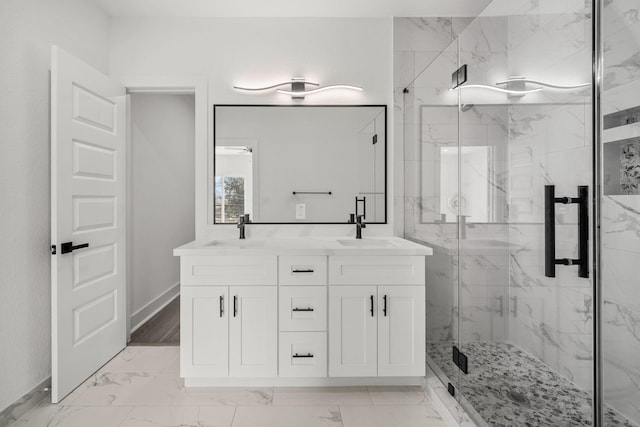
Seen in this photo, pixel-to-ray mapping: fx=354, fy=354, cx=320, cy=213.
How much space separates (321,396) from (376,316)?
57 centimetres

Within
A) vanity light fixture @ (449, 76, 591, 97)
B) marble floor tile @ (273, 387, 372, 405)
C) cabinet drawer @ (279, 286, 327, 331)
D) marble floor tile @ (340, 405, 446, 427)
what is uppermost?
vanity light fixture @ (449, 76, 591, 97)

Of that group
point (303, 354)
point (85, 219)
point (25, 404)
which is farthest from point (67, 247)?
point (303, 354)

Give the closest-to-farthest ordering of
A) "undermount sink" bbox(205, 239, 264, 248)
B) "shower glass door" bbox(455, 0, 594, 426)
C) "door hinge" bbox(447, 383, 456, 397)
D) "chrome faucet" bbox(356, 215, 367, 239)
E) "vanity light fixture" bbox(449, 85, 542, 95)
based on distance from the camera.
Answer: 1. "shower glass door" bbox(455, 0, 594, 426)
2. "vanity light fixture" bbox(449, 85, 542, 95)
3. "door hinge" bbox(447, 383, 456, 397)
4. "undermount sink" bbox(205, 239, 264, 248)
5. "chrome faucet" bbox(356, 215, 367, 239)

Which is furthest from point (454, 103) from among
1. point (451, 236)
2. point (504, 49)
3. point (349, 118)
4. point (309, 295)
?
point (309, 295)

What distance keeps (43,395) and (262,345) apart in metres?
1.25

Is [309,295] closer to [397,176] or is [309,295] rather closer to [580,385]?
[397,176]

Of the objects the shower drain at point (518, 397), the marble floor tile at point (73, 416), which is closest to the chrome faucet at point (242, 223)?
the marble floor tile at point (73, 416)

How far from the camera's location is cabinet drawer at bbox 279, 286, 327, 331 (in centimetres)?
210

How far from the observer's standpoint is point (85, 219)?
2186 millimetres

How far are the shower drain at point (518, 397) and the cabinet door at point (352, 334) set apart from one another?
82cm

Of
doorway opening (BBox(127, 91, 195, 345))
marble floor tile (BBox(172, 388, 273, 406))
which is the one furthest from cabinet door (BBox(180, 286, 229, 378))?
doorway opening (BBox(127, 91, 195, 345))

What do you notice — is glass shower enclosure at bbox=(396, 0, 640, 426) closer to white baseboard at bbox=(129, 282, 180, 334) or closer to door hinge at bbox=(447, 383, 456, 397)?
door hinge at bbox=(447, 383, 456, 397)

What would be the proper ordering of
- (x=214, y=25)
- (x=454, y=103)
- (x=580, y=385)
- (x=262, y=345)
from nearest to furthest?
1. (x=580, y=385)
2. (x=454, y=103)
3. (x=262, y=345)
4. (x=214, y=25)

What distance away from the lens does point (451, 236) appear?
2.01 metres
